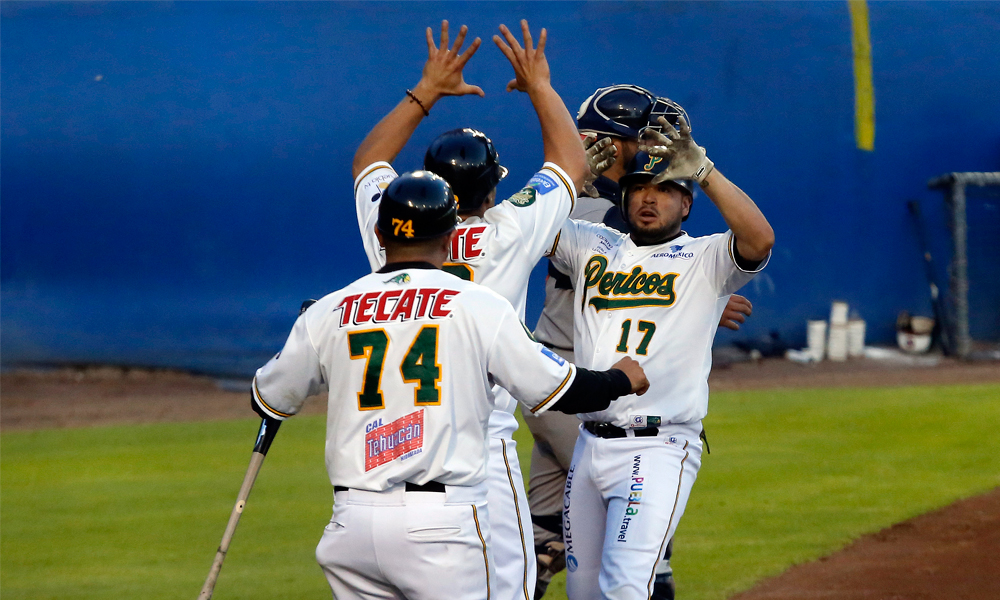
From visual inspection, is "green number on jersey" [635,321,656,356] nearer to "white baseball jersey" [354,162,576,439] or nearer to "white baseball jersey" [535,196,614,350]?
"white baseball jersey" [354,162,576,439]

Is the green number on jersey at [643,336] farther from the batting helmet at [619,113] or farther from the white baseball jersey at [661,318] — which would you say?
the batting helmet at [619,113]

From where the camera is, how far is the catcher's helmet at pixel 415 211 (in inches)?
113

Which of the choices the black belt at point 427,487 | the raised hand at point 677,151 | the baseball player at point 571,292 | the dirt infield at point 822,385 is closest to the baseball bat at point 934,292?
the dirt infield at point 822,385

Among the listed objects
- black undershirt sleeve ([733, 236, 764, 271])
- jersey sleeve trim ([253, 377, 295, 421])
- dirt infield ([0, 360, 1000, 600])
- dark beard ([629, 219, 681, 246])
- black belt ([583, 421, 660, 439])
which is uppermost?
dark beard ([629, 219, 681, 246])

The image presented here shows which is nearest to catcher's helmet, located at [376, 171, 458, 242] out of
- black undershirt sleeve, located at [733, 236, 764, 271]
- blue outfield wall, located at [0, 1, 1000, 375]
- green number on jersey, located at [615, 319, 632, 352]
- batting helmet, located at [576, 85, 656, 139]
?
green number on jersey, located at [615, 319, 632, 352]

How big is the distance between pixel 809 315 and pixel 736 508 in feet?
24.6

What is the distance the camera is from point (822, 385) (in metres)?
11.8

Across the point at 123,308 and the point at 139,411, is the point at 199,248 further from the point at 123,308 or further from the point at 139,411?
the point at 139,411

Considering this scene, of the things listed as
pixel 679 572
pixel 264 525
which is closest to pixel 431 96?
pixel 679 572

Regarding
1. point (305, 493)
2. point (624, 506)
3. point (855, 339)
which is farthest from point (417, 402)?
point (855, 339)

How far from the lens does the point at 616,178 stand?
434cm

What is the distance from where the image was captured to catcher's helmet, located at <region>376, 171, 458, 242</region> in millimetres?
2869

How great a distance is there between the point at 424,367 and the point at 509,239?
0.76 m

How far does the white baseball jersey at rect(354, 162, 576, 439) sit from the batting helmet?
0.80 m
